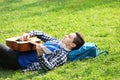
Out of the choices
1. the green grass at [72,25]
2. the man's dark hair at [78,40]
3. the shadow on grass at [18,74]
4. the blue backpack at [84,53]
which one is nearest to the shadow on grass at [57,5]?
the green grass at [72,25]

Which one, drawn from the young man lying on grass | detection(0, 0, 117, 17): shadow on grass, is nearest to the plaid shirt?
the young man lying on grass

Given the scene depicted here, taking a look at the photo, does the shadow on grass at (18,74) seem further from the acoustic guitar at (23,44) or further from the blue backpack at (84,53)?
the blue backpack at (84,53)

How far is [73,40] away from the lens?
24.0 ft

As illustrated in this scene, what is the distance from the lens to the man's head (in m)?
7.31

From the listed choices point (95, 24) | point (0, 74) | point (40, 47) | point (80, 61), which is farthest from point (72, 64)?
point (95, 24)

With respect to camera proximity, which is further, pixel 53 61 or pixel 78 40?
pixel 78 40

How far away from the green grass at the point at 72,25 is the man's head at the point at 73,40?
0.32m

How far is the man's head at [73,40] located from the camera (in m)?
7.31

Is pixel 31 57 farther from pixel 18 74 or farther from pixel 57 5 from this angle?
pixel 57 5

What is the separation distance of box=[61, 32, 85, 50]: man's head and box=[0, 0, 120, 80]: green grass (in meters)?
0.32

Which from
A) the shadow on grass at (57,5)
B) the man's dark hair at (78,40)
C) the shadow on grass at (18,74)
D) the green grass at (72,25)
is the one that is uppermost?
the man's dark hair at (78,40)

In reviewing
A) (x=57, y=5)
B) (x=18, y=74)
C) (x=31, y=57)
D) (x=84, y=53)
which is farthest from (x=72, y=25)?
(x=18, y=74)

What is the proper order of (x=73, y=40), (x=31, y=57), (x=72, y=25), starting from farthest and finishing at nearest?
(x=72, y=25)
(x=73, y=40)
(x=31, y=57)

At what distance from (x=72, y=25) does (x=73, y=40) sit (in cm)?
351
